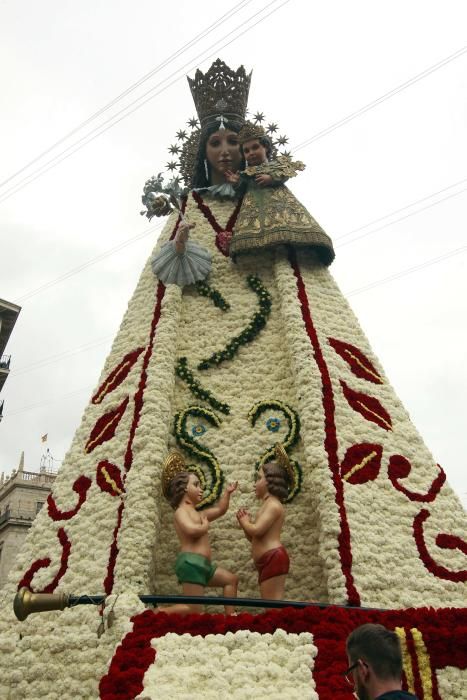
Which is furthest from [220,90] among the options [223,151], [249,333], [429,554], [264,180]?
[429,554]

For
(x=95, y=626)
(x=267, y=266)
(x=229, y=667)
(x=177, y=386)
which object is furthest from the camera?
(x=267, y=266)

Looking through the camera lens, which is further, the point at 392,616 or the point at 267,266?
the point at 267,266

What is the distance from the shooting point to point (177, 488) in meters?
5.54

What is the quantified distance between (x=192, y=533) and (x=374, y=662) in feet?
9.10

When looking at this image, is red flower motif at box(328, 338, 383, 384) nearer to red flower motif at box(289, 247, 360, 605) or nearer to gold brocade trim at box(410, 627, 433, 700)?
red flower motif at box(289, 247, 360, 605)

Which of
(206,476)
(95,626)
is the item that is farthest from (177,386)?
(95,626)

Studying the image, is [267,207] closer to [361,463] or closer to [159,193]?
[159,193]

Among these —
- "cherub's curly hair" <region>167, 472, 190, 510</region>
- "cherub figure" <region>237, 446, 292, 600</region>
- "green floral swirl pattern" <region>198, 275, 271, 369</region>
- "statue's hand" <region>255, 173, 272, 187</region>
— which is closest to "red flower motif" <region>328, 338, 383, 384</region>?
"green floral swirl pattern" <region>198, 275, 271, 369</region>

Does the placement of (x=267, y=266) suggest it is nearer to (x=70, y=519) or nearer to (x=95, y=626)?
(x=70, y=519)

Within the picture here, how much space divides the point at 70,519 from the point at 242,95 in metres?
6.31

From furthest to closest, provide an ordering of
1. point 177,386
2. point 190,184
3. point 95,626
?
point 190,184 → point 177,386 → point 95,626

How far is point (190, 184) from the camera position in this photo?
9.36 meters

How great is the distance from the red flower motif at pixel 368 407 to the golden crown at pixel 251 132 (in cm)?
356

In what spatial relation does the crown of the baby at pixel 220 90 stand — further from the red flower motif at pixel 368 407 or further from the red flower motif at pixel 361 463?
the red flower motif at pixel 361 463
